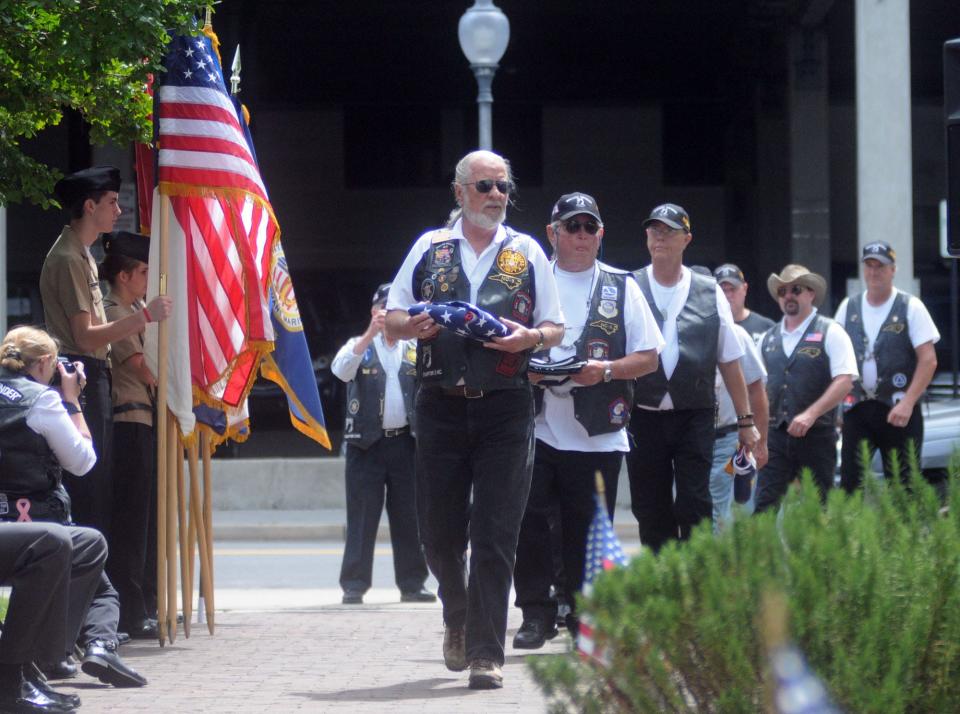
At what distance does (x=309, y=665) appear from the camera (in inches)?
289

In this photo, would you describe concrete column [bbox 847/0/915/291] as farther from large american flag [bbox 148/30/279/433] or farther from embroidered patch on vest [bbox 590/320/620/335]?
large american flag [bbox 148/30/279/433]

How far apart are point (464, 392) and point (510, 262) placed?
600 millimetres

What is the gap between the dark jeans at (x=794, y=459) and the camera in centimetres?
1002

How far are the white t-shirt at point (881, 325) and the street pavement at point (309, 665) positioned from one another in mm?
2686

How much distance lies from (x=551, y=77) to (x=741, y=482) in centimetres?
2381

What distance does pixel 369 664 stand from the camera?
7.39 m

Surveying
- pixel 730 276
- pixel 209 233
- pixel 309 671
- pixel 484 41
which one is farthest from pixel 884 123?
pixel 309 671

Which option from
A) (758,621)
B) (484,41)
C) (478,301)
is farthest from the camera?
(484,41)

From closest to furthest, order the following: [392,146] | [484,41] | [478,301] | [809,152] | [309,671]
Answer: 1. [478,301]
2. [309,671]
3. [484,41]
4. [809,152]
5. [392,146]

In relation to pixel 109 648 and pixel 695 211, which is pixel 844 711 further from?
pixel 695 211

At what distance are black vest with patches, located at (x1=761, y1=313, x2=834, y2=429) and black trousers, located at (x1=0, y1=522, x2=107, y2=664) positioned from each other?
5.36m

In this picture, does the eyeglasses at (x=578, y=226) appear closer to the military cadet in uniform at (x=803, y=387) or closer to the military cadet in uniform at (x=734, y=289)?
the military cadet in uniform at (x=803, y=387)

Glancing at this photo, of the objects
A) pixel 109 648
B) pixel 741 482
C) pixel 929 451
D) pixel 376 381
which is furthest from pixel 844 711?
pixel 929 451

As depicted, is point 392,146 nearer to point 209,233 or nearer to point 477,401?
point 209,233
